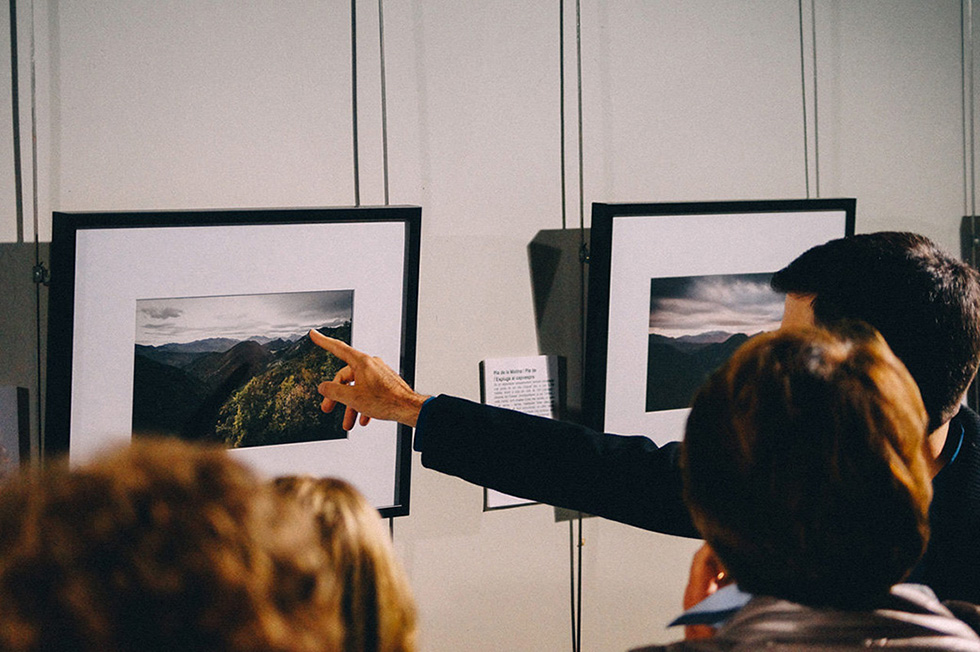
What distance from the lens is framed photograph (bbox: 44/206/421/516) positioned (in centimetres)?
138

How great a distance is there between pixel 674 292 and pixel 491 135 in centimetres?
54

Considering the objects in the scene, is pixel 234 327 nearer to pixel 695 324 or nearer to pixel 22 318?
pixel 22 318

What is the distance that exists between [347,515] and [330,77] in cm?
121

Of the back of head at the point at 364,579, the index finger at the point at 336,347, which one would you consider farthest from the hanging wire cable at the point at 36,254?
the back of head at the point at 364,579

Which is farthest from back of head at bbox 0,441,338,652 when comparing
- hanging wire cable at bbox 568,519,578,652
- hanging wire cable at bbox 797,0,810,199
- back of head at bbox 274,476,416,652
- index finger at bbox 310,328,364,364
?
hanging wire cable at bbox 797,0,810,199

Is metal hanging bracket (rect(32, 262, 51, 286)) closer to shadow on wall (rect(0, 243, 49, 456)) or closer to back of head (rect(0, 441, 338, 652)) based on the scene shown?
shadow on wall (rect(0, 243, 49, 456))

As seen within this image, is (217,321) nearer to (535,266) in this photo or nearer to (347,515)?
(535,266)

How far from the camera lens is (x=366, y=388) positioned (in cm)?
156

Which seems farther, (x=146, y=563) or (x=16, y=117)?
(x=16, y=117)

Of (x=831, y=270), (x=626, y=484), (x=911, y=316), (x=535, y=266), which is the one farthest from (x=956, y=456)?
(x=535, y=266)

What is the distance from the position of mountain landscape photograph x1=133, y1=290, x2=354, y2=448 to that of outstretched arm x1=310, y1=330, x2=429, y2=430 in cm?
3

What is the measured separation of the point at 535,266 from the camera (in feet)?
6.14

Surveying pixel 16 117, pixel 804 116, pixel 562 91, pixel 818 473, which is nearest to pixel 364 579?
pixel 818 473

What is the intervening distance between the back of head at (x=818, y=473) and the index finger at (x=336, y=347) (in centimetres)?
90
